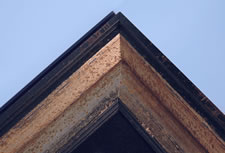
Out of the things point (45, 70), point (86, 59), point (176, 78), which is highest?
point (45, 70)

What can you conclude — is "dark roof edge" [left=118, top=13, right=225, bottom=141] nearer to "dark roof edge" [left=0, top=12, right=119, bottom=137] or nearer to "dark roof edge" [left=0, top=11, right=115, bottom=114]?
"dark roof edge" [left=0, top=12, right=119, bottom=137]

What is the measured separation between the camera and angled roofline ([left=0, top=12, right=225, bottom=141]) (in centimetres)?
201

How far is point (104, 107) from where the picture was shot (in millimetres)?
2412

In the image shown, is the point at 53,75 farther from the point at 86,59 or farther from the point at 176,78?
the point at 176,78

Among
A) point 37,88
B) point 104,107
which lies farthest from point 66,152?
point 37,88

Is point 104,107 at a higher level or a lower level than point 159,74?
higher

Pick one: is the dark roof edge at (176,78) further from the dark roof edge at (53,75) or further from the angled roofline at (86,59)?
the dark roof edge at (53,75)

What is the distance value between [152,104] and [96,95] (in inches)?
20.9

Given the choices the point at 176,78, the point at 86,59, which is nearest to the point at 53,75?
the point at 86,59

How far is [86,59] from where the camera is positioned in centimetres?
210

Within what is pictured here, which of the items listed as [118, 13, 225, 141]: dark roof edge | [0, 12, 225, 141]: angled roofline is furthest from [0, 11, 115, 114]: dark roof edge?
[118, 13, 225, 141]: dark roof edge

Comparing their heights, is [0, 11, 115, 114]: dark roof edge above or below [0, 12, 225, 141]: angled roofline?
above

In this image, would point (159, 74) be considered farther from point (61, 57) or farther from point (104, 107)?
point (61, 57)

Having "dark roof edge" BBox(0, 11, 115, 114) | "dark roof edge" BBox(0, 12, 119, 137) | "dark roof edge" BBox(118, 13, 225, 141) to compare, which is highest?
"dark roof edge" BBox(0, 11, 115, 114)
